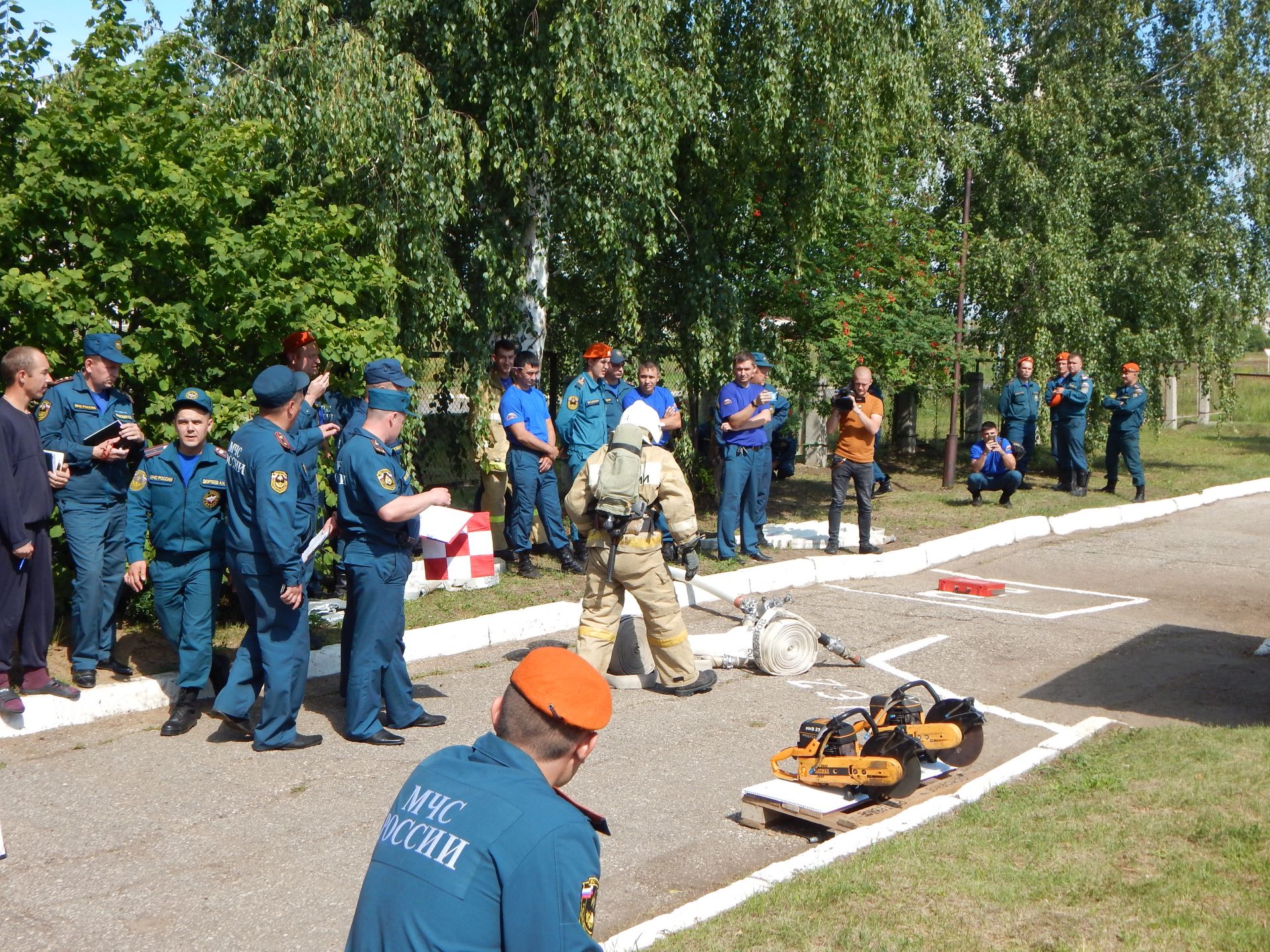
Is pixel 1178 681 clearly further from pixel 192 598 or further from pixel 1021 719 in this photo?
pixel 192 598

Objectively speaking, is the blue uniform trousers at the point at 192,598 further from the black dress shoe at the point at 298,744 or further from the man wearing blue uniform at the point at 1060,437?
the man wearing blue uniform at the point at 1060,437

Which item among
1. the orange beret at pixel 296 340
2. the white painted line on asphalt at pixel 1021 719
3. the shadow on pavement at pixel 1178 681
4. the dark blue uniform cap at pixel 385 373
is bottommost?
the white painted line on asphalt at pixel 1021 719

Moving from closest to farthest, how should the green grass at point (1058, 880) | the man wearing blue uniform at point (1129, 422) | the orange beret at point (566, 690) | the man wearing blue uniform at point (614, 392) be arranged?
the orange beret at point (566, 690)
the green grass at point (1058, 880)
the man wearing blue uniform at point (614, 392)
the man wearing blue uniform at point (1129, 422)

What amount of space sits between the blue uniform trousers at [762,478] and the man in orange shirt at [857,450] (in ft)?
2.54

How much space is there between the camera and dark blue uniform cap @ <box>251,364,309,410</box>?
22.1ft

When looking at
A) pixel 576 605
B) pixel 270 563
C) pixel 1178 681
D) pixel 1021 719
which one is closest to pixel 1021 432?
pixel 1178 681

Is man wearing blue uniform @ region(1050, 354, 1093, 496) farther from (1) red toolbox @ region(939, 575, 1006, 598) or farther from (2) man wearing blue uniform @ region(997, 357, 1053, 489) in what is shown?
(1) red toolbox @ region(939, 575, 1006, 598)

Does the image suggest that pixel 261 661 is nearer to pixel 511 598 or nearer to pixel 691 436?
pixel 511 598

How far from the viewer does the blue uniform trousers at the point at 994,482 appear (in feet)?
54.0

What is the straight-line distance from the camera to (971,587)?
11281mm

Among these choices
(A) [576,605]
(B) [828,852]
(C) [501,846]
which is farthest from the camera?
(A) [576,605]

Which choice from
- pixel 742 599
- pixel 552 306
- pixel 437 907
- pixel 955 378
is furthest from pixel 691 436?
pixel 437 907

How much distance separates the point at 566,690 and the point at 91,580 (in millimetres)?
5880

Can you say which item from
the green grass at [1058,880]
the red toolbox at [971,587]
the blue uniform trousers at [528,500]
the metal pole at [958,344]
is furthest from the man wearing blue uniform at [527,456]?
the metal pole at [958,344]
